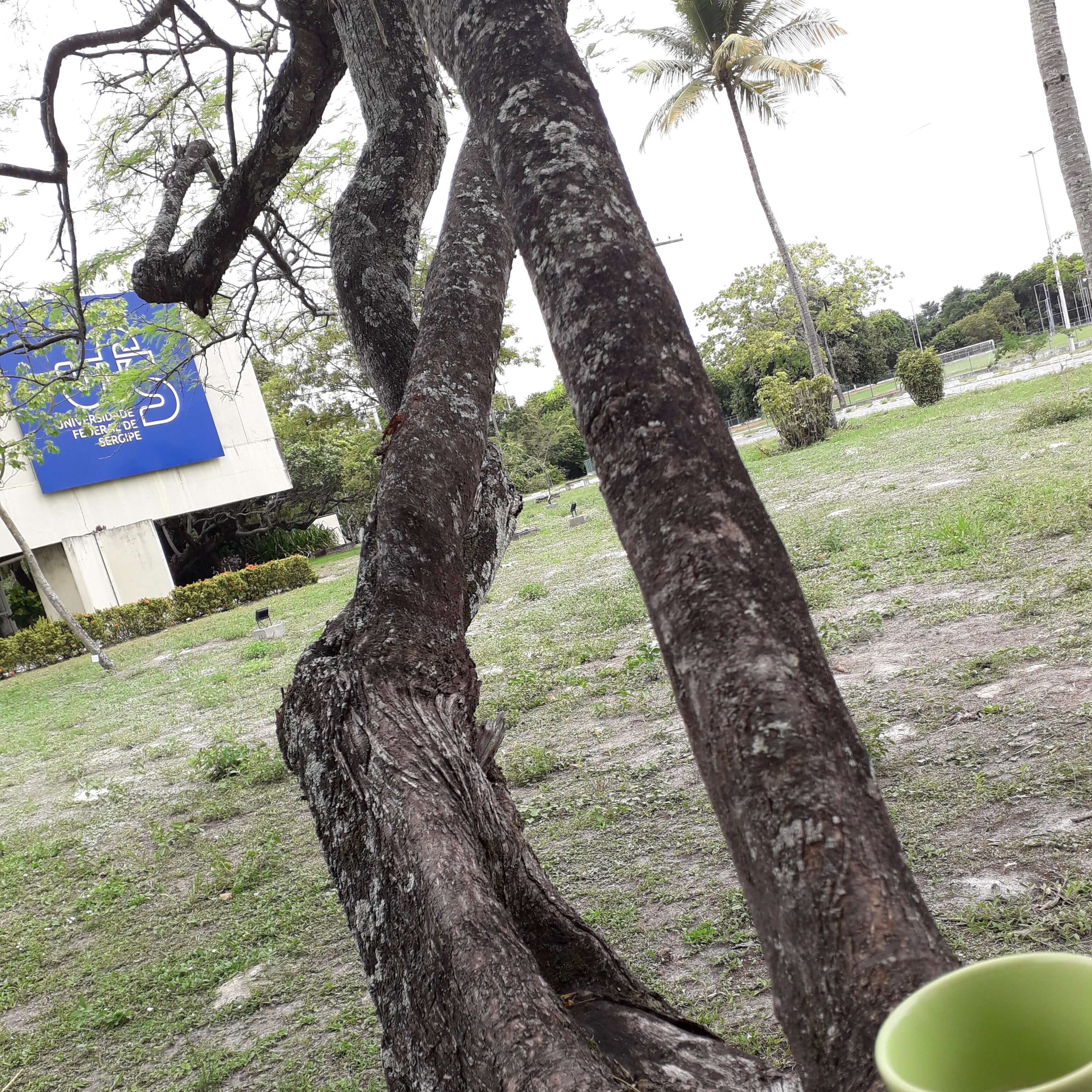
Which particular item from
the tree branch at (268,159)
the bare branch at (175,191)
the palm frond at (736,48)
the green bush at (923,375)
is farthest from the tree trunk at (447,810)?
the green bush at (923,375)

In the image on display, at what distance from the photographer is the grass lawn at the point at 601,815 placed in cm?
340

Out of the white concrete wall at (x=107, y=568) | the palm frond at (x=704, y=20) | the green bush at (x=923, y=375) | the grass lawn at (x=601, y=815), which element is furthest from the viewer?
the white concrete wall at (x=107, y=568)

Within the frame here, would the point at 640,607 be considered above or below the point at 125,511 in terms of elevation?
below

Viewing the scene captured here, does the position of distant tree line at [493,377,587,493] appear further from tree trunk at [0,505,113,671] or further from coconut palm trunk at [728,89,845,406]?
tree trunk at [0,505,113,671]

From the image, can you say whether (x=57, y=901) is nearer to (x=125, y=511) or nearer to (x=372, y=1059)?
Answer: (x=372, y=1059)

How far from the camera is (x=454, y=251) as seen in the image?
10.0 ft

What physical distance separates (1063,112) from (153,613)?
20.2 metres

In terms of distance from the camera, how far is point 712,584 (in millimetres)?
1346

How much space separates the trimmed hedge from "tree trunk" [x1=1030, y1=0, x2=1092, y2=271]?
19821 mm

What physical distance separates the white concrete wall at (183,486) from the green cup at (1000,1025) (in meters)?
24.0

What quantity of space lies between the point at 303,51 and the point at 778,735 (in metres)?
4.20

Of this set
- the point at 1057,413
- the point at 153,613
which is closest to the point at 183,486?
the point at 153,613

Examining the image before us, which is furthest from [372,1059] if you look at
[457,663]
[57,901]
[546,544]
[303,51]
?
Answer: [546,544]

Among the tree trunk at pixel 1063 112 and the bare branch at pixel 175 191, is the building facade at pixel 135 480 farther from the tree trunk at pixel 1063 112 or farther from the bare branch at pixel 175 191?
the tree trunk at pixel 1063 112
